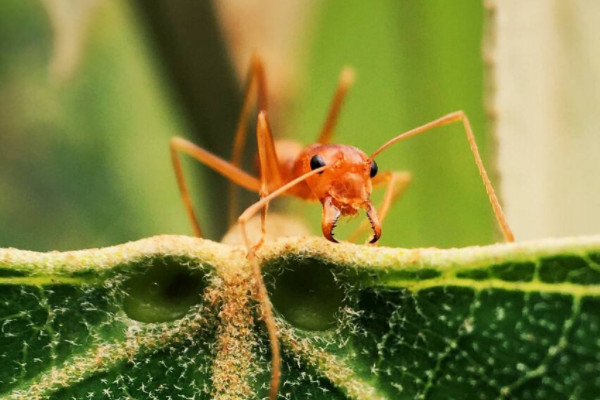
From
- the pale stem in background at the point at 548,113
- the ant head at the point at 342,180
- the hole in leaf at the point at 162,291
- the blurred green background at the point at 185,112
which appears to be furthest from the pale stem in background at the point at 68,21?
the hole in leaf at the point at 162,291

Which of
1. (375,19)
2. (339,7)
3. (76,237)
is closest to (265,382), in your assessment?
(76,237)

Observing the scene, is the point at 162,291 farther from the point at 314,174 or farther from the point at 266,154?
→ the point at 266,154

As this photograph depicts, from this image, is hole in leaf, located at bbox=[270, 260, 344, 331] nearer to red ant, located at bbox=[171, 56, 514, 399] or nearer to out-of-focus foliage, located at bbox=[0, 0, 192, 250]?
red ant, located at bbox=[171, 56, 514, 399]

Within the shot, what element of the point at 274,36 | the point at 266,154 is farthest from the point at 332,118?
the point at 266,154

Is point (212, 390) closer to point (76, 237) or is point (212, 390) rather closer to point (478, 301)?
point (478, 301)

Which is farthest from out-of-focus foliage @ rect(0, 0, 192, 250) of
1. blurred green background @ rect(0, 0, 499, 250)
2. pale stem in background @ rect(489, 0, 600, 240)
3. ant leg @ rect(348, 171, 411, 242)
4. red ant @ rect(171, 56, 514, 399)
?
pale stem in background @ rect(489, 0, 600, 240)
